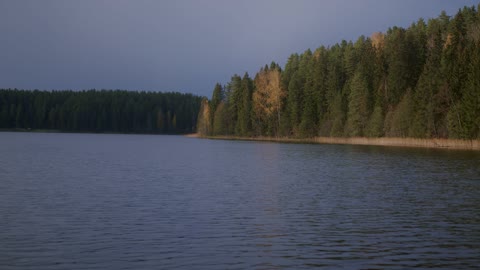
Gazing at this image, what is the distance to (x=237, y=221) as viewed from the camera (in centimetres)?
2084

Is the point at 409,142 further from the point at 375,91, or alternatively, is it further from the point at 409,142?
the point at 375,91

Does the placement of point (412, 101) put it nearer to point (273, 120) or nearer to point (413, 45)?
point (413, 45)

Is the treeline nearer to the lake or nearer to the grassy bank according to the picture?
the grassy bank

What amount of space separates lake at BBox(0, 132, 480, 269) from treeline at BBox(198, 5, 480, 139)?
43798 mm

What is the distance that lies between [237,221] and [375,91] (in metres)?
82.3

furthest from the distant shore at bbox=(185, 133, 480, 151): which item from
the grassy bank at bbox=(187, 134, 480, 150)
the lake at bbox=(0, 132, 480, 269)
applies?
the lake at bbox=(0, 132, 480, 269)

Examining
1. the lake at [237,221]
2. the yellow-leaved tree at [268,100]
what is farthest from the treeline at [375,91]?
the lake at [237,221]

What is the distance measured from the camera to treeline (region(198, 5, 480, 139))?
79062 millimetres

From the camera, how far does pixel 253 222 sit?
20750 millimetres

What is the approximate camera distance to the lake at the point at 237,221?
15.3m

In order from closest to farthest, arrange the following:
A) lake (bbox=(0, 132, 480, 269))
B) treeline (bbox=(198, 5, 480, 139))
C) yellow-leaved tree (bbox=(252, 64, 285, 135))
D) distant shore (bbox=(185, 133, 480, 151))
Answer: lake (bbox=(0, 132, 480, 269)) < distant shore (bbox=(185, 133, 480, 151)) < treeline (bbox=(198, 5, 480, 139)) < yellow-leaved tree (bbox=(252, 64, 285, 135))

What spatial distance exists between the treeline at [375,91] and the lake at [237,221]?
144ft

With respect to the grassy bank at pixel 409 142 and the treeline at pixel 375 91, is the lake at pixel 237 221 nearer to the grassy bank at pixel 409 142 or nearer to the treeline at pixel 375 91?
the grassy bank at pixel 409 142

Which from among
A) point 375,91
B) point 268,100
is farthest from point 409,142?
point 268,100
